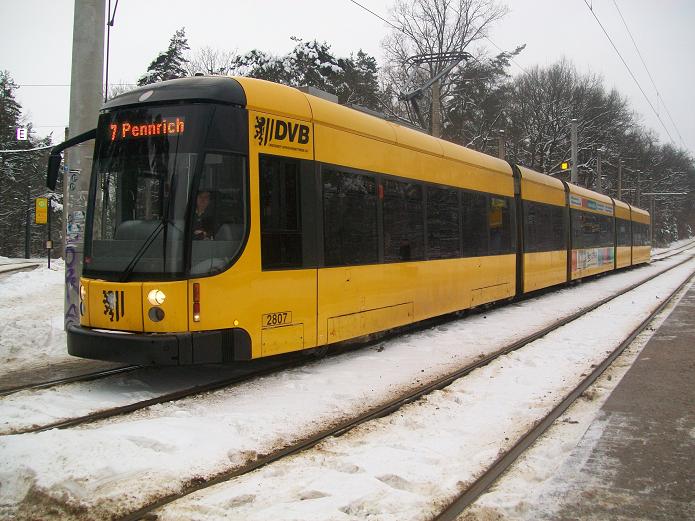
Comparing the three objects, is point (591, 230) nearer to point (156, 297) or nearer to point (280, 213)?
point (280, 213)

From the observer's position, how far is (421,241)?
916cm

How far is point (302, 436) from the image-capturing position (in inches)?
187

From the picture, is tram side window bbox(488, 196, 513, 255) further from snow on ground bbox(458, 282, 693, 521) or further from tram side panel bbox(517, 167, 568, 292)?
snow on ground bbox(458, 282, 693, 521)

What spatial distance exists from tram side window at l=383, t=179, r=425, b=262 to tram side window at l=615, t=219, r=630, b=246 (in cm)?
1874

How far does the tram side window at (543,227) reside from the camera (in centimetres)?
1414

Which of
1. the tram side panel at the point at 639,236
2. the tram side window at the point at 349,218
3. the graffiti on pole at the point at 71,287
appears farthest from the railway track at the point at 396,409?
the tram side panel at the point at 639,236

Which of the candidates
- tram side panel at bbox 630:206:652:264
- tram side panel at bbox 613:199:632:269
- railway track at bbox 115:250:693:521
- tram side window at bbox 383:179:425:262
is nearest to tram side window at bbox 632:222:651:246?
tram side panel at bbox 630:206:652:264

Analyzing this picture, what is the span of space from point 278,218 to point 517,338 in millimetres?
4788

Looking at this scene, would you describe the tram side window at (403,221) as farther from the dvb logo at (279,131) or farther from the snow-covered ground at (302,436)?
the dvb logo at (279,131)

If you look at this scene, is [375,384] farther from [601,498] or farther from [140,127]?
[140,127]

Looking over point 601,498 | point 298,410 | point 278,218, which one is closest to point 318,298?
point 278,218

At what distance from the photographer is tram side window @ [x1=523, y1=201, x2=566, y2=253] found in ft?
46.4

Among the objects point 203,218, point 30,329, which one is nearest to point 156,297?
point 203,218

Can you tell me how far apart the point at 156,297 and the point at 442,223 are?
5.53 metres
